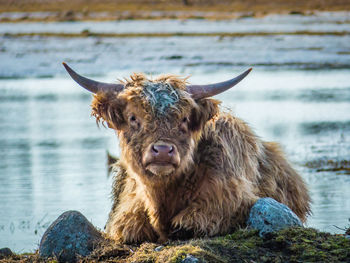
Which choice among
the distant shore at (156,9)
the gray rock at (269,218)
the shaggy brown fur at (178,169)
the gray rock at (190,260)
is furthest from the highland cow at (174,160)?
the distant shore at (156,9)

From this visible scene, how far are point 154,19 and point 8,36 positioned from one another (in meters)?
11.2

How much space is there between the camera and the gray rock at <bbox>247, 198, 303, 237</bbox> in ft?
17.5

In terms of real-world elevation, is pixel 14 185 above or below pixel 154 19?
below

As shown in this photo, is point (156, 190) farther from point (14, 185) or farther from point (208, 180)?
point (14, 185)

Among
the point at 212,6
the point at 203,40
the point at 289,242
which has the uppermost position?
the point at 212,6

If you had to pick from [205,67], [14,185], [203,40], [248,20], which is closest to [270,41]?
[203,40]

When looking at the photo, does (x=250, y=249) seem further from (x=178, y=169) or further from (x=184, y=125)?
(x=184, y=125)

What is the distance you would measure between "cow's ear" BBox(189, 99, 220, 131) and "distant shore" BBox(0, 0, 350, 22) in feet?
112

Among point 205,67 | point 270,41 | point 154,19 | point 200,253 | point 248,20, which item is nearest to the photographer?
point 200,253

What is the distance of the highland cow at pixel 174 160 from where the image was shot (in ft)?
17.7

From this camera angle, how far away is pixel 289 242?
198 inches

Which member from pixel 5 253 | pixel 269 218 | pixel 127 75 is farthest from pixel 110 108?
pixel 127 75

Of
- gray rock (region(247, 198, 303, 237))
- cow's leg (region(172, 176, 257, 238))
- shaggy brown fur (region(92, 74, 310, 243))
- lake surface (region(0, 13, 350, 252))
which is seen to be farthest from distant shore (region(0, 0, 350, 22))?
gray rock (region(247, 198, 303, 237))

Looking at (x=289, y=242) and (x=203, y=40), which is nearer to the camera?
(x=289, y=242)
